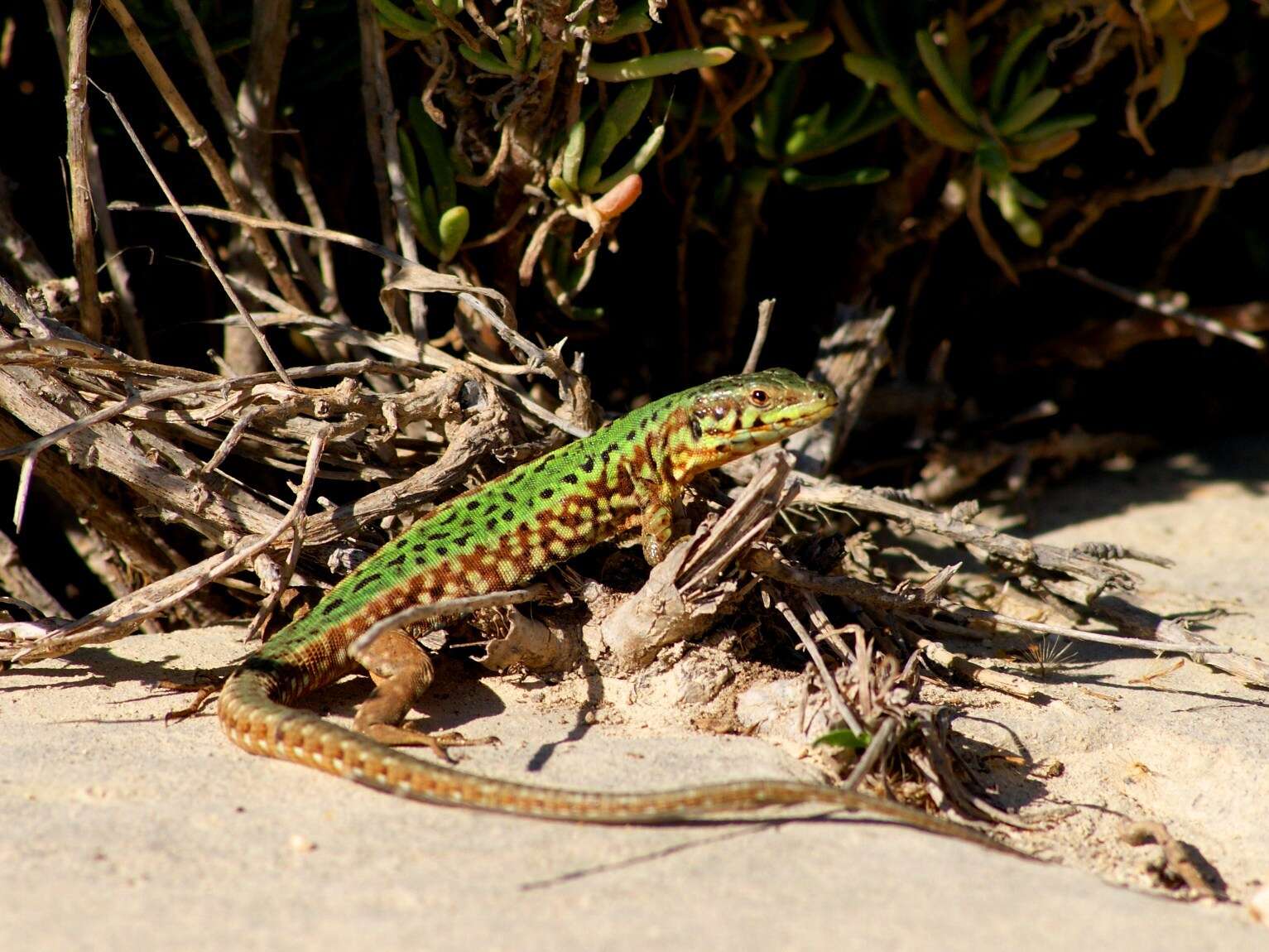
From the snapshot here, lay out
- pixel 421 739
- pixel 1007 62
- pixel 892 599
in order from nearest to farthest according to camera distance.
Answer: pixel 421 739, pixel 892 599, pixel 1007 62

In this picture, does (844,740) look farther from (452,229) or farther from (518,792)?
(452,229)

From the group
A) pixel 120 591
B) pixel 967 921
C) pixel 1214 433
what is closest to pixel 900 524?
pixel 967 921

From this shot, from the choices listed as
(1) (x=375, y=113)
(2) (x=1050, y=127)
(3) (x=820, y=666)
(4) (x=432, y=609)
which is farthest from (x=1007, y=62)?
(4) (x=432, y=609)

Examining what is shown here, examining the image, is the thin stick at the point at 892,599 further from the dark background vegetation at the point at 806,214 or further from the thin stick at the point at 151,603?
the dark background vegetation at the point at 806,214

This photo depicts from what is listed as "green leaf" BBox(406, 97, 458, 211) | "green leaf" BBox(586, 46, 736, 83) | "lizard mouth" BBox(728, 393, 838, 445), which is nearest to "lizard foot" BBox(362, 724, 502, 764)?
"lizard mouth" BBox(728, 393, 838, 445)

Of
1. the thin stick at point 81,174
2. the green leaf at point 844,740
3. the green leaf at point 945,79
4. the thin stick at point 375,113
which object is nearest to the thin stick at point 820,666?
the green leaf at point 844,740

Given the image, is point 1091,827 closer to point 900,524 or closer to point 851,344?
point 900,524
